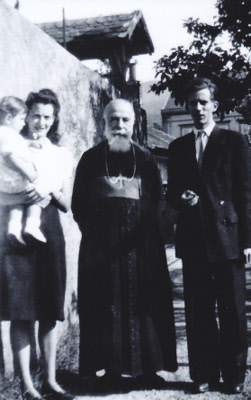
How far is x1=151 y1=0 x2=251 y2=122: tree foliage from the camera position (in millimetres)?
7660

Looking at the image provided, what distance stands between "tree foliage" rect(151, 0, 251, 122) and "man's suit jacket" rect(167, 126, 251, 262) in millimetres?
4209

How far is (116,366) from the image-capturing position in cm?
359

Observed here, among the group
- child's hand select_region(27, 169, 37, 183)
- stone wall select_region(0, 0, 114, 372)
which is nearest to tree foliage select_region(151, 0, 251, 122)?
stone wall select_region(0, 0, 114, 372)

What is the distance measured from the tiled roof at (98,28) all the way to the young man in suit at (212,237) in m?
7.60

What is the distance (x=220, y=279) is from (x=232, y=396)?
799 millimetres

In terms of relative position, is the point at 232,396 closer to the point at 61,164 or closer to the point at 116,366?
the point at 116,366

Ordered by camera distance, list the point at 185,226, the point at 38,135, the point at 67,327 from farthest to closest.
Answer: the point at 67,327 < the point at 185,226 < the point at 38,135

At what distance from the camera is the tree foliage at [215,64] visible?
766 centimetres

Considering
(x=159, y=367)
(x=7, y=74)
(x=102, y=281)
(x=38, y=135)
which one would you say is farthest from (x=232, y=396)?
(x=7, y=74)


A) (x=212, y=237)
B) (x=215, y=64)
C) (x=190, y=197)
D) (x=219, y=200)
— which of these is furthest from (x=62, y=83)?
(x=215, y=64)

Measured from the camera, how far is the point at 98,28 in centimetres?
1106

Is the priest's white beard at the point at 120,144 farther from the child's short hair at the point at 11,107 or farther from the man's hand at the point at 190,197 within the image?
the child's short hair at the point at 11,107

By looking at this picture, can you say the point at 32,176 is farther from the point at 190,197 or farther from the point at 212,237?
the point at 212,237

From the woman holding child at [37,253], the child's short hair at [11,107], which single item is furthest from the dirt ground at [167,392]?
the child's short hair at [11,107]
